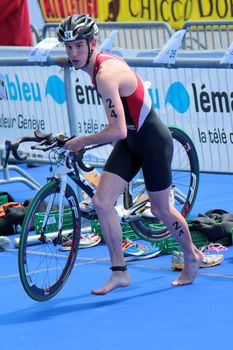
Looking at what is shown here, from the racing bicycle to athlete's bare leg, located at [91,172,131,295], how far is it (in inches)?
13.7

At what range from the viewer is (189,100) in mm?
10953

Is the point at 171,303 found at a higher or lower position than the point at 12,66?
lower

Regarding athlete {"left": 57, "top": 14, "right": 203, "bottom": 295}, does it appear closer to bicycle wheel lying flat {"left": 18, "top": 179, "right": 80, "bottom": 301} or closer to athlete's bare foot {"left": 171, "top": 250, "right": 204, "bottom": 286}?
athlete's bare foot {"left": 171, "top": 250, "right": 204, "bottom": 286}

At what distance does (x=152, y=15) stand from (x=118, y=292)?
1231 centimetres

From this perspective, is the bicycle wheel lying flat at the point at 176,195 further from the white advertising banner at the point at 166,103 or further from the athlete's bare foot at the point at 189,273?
the athlete's bare foot at the point at 189,273

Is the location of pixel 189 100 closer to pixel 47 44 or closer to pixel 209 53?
pixel 209 53

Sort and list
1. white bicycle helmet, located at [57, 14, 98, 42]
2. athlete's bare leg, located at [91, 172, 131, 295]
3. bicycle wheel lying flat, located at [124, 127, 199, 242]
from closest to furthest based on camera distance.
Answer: white bicycle helmet, located at [57, 14, 98, 42] → athlete's bare leg, located at [91, 172, 131, 295] → bicycle wheel lying flat, located at [124, 127, 199, 242]

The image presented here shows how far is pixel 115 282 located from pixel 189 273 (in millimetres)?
579

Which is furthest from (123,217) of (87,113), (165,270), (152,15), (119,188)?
(152,15)

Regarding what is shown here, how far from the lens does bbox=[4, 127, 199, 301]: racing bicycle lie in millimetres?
8047

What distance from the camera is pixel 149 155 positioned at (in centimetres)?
810

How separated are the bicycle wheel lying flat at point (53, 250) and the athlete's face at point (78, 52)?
0.94 meters

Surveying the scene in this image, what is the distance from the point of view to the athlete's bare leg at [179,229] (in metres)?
8.16

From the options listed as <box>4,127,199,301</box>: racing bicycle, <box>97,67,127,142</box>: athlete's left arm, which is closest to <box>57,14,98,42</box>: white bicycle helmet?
<box>97,67,127,142</box>: athlete's left arm
